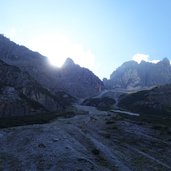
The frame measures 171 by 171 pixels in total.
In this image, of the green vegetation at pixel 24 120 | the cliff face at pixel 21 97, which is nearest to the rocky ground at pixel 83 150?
the green vegetation at pixel 24 120

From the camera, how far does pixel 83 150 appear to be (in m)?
45.5

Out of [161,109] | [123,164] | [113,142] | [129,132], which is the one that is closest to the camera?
[123,164]

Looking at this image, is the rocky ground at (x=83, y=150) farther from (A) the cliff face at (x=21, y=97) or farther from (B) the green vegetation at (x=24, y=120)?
(A) the cliff face at (x=21, y=97)

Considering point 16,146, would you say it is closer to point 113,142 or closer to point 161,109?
point 113,142

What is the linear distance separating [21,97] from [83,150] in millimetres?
109914

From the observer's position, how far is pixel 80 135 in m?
58.9

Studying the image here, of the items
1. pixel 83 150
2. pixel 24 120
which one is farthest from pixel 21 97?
pixel 83 150

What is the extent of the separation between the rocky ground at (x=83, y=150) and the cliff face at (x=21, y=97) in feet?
Answer: 240

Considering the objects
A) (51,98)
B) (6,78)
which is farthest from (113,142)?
(6,78)

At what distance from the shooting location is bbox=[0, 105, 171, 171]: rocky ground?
1495 inches

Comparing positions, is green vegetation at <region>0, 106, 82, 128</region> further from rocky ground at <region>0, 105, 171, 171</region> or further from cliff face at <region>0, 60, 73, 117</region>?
rocky ground at <region>0, 105, 171, 171</region>

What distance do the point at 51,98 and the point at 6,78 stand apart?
32.5 meters

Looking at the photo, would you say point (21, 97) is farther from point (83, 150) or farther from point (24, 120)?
point (83, 150)

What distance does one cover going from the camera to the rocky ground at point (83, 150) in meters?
38.0
